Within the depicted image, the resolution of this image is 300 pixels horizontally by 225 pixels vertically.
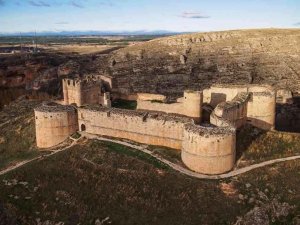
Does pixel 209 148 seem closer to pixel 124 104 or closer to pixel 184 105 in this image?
pixel 184 105

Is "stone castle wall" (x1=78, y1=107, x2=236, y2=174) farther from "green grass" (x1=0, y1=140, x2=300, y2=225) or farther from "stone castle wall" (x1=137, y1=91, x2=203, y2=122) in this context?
"stone castle wall" (x1=137, y1=91, x2=203, y2=122)

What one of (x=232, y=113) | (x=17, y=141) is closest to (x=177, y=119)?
(x=232, y=113)

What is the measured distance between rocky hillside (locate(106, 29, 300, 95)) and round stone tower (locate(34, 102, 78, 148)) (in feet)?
91.9

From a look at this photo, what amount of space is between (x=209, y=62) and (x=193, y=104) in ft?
142

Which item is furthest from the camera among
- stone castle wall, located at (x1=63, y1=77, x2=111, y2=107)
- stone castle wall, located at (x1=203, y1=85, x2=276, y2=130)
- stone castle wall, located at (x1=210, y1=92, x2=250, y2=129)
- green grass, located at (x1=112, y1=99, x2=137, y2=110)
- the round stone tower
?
green grass, located at (x1=112, y1=99, x2=137, y2=110)

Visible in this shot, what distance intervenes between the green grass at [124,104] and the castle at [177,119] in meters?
1.60

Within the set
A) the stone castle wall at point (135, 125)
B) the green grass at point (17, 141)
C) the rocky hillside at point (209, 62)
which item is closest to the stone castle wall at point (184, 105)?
the stone castle wall at point (135, 125)

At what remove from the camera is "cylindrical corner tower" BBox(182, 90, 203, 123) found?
37.3 meters

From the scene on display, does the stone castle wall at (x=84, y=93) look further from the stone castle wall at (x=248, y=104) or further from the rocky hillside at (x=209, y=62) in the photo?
the rocky hillside at (x=209, y=62)

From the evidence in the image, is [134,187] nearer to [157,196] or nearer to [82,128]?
[157,196]

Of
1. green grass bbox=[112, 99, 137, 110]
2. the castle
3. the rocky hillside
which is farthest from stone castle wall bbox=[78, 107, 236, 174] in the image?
the rocky hillside

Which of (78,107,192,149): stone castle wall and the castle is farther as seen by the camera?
(78,107,192,149): stone castle wall

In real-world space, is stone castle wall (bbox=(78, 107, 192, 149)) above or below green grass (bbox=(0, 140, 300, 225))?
above

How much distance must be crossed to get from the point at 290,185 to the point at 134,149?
1227 cm
